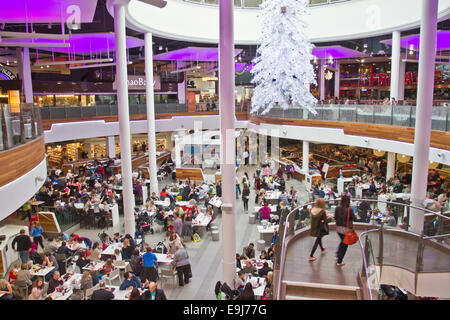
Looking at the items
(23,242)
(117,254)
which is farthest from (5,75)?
(117,254)

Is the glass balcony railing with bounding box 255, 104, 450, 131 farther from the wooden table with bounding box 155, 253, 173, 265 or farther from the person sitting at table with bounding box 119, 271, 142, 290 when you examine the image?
the person sitting at table with bounding box 119, 271, 142, 290

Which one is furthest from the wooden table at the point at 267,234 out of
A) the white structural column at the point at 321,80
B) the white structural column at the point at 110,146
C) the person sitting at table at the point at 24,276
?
the white structural column at the point at 321,80

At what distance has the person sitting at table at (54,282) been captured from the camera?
8.76 m

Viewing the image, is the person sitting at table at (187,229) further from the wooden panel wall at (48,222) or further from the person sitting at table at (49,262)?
the wooden panel wall at (48,222)

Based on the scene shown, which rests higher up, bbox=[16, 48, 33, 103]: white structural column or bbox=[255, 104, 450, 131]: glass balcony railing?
bbox=[16, 48, 33, 103]: white structural column

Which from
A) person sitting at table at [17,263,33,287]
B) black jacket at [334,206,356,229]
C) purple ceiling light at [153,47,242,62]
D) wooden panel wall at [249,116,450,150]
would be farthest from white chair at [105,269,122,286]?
purple ceiling light at [153,47,242,62]

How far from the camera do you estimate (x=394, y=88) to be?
20688 mm

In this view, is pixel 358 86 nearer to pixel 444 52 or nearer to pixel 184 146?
pixel 444 52

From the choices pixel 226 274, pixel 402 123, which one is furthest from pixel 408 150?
pixel 226 274

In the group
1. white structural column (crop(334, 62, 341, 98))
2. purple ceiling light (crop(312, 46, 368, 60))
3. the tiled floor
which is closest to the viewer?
the tiled floor

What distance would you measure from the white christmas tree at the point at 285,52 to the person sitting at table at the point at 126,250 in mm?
12394

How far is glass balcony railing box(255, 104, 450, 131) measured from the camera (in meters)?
13.0

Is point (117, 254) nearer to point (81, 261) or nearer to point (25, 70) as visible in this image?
point (81, 261)

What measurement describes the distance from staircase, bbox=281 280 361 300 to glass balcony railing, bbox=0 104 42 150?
6.36 meters
